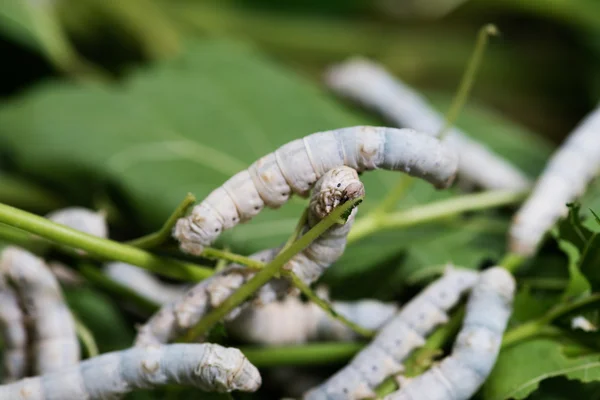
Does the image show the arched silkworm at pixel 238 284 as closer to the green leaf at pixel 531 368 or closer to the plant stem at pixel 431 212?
the plant stem at pixel 431 212

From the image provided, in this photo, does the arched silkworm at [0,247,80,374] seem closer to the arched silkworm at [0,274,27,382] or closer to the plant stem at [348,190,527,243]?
the arched silkworm at [0,274,27,382]

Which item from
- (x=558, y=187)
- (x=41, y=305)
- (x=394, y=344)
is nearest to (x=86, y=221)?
(x=41, y=305)

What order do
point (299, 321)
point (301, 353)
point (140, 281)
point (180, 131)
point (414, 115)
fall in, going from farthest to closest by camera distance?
point (414, 115)
point (180, 131)
point (140, 281)
point (299, 321)
point (301, 353)

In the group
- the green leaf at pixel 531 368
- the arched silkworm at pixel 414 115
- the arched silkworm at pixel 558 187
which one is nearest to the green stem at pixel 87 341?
the green leaf at pixel 531 368

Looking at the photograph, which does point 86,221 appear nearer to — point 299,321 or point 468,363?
point 299,321

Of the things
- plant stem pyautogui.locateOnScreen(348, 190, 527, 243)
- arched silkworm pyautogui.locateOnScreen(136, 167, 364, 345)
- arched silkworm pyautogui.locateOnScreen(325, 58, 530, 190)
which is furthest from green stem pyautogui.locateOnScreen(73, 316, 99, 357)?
arched silkworm pyautogui.locateOnScreen(325, 58, 530, 190)
